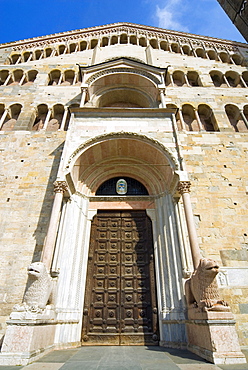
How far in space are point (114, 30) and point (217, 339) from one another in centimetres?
1920

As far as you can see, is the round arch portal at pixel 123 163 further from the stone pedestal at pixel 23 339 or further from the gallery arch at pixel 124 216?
the stone pedestal at pixel 23 339

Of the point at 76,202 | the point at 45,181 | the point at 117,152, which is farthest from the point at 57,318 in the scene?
the point at 117,152

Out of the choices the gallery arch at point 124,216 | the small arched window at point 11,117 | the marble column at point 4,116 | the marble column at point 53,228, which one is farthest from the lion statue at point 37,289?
the marble column at point 4,116

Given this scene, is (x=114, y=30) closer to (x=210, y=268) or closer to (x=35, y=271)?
(x=35, y=271)

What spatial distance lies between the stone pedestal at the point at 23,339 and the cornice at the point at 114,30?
1695 centimetres

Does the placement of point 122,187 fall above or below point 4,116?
below

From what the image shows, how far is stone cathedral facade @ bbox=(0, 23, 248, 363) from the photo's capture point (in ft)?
20.5

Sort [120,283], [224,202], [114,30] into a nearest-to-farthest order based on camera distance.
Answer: [120,283] → [224,202] → [114,30]

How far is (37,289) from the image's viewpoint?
4.82 metres

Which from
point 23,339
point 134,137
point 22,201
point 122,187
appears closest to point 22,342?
point 23,339

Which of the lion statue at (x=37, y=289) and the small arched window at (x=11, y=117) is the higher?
the small arched window at (x=11, y=117)

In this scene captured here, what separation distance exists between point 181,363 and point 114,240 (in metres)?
4.39

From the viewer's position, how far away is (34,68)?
13.4 m

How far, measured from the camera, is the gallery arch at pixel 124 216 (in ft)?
20.0
